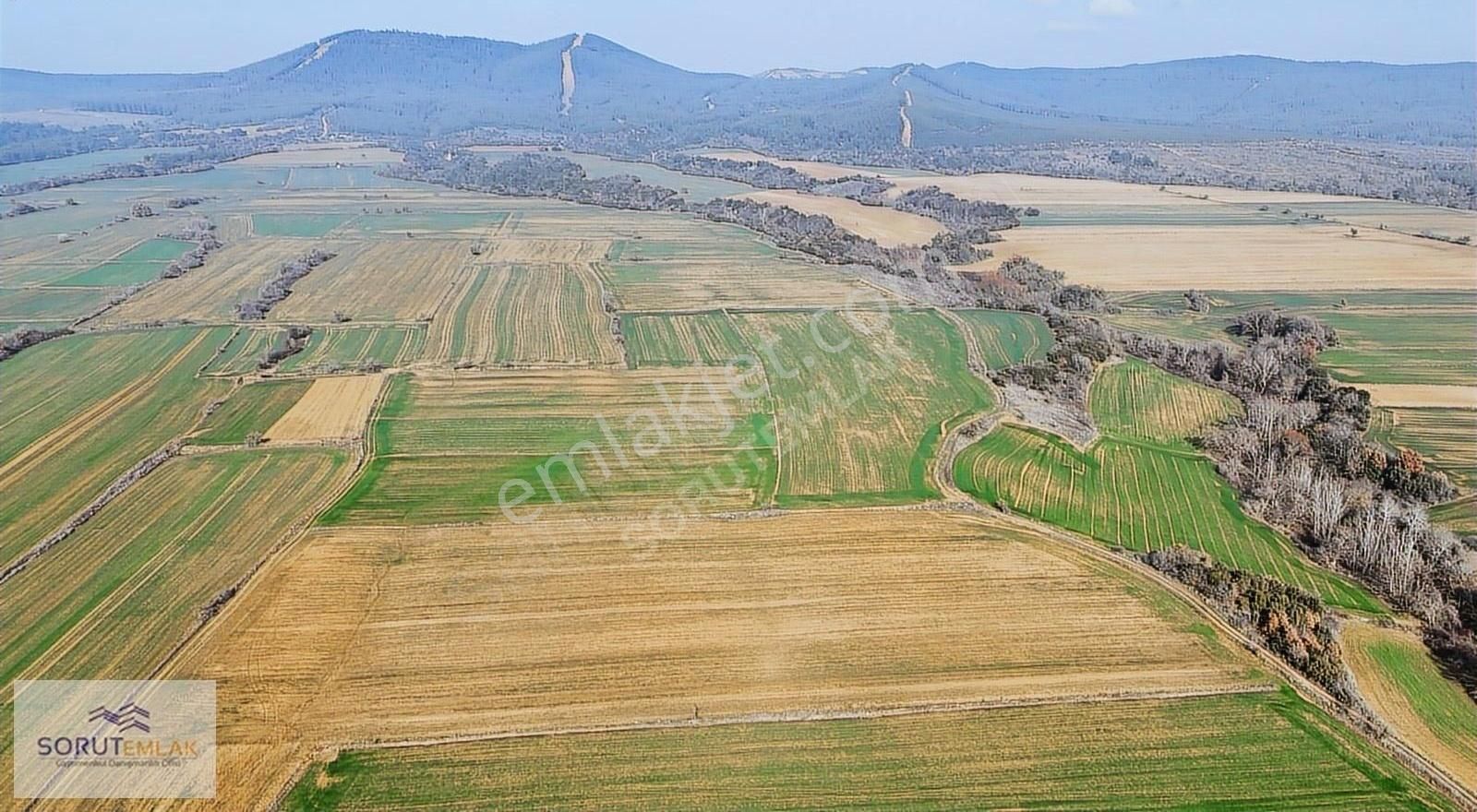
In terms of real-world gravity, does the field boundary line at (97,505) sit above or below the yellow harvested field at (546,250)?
below

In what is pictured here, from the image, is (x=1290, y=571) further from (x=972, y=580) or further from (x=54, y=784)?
(x=54, y=784)

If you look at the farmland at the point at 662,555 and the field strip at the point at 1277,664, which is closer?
the field strip at the point at 1277,664

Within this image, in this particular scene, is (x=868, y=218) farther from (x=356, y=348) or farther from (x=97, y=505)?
(x=97, y=505)

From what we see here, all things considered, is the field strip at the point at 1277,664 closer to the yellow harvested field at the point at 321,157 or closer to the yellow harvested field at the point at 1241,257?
the yellow harvested field at the point at 1241,257

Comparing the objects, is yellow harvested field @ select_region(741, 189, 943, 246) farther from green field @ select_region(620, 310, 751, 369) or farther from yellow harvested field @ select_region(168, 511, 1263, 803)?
yellow harvested field @ select_region(168, 511, 1263, 803)

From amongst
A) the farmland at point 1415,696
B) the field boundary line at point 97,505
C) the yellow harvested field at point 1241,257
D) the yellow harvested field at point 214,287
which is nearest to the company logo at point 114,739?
the field boundary line at point 97,505

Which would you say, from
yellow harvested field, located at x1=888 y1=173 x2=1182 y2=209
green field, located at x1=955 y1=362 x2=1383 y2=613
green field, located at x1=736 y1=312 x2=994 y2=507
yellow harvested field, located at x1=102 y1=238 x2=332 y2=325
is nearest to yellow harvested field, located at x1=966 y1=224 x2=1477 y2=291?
yellow harvested field, located at x1=888 y1=173 x2=1182 y2=209

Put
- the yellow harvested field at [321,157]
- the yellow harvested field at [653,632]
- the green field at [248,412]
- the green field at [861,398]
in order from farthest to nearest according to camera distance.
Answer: the yellow harvested field at [321,157] < the green field at [248,412] < the green field at [861,398] < the yellow harvested field at [653,632]
